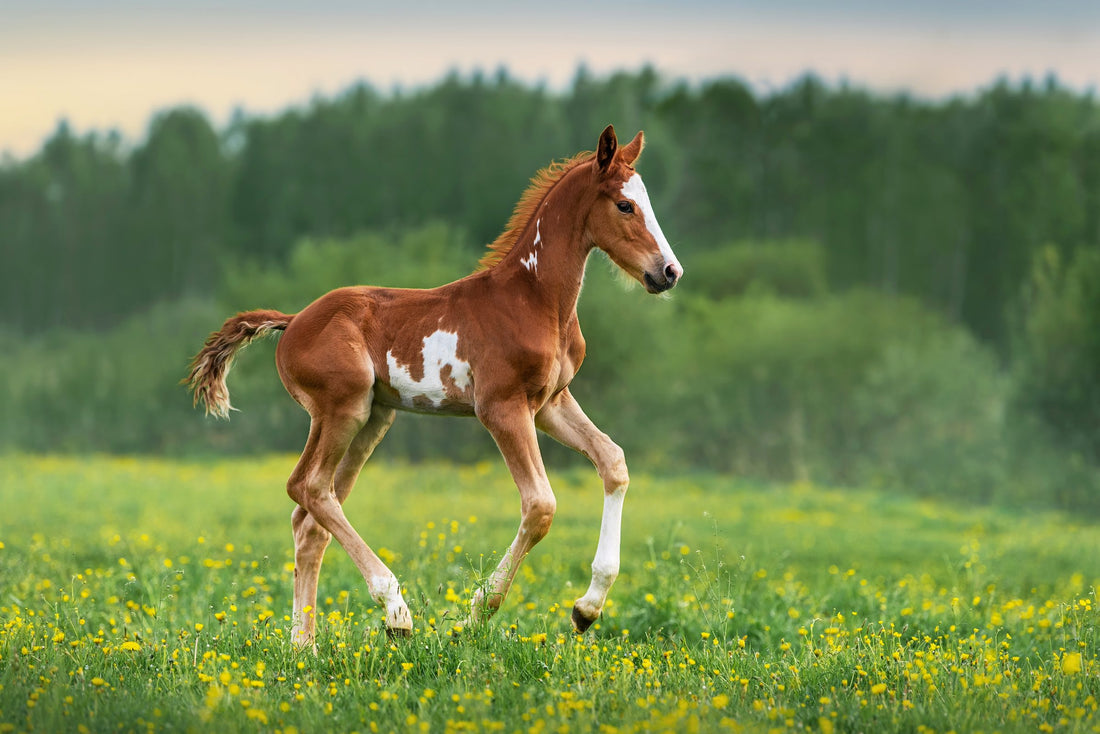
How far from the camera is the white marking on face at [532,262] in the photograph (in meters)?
6.27

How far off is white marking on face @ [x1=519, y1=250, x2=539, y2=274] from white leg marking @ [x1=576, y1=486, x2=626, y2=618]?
131cm

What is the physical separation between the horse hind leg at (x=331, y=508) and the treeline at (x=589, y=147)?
33.0 metres

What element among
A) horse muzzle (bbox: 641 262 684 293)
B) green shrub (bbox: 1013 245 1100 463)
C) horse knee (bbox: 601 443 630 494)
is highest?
horse muzzle (bbox: 641 262 684 293)

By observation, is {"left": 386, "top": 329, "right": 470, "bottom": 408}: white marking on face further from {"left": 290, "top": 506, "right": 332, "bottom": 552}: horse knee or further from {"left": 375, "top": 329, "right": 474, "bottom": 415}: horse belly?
{"left": 290, "top": 506, "right": 332, "bottom": 552}: horse knee

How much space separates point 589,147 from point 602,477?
39.3 m

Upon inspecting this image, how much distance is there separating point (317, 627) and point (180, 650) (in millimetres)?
926

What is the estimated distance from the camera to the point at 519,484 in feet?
19.6

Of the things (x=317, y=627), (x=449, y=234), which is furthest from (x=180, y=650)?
(x=449, y=234)

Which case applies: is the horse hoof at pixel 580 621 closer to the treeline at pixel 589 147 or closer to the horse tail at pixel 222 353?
the horse tail at pixel 222 353

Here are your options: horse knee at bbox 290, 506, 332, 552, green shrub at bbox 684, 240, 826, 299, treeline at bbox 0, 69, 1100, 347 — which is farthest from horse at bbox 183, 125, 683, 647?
green shrub at bbox 684, 240, 826, 299

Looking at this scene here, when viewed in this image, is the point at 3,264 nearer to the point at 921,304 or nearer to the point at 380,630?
the point at 921,304

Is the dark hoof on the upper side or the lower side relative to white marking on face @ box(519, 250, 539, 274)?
lower

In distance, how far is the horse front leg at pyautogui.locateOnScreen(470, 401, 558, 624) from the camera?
5938 millimetres

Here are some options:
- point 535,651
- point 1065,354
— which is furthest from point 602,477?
point 1065,354
